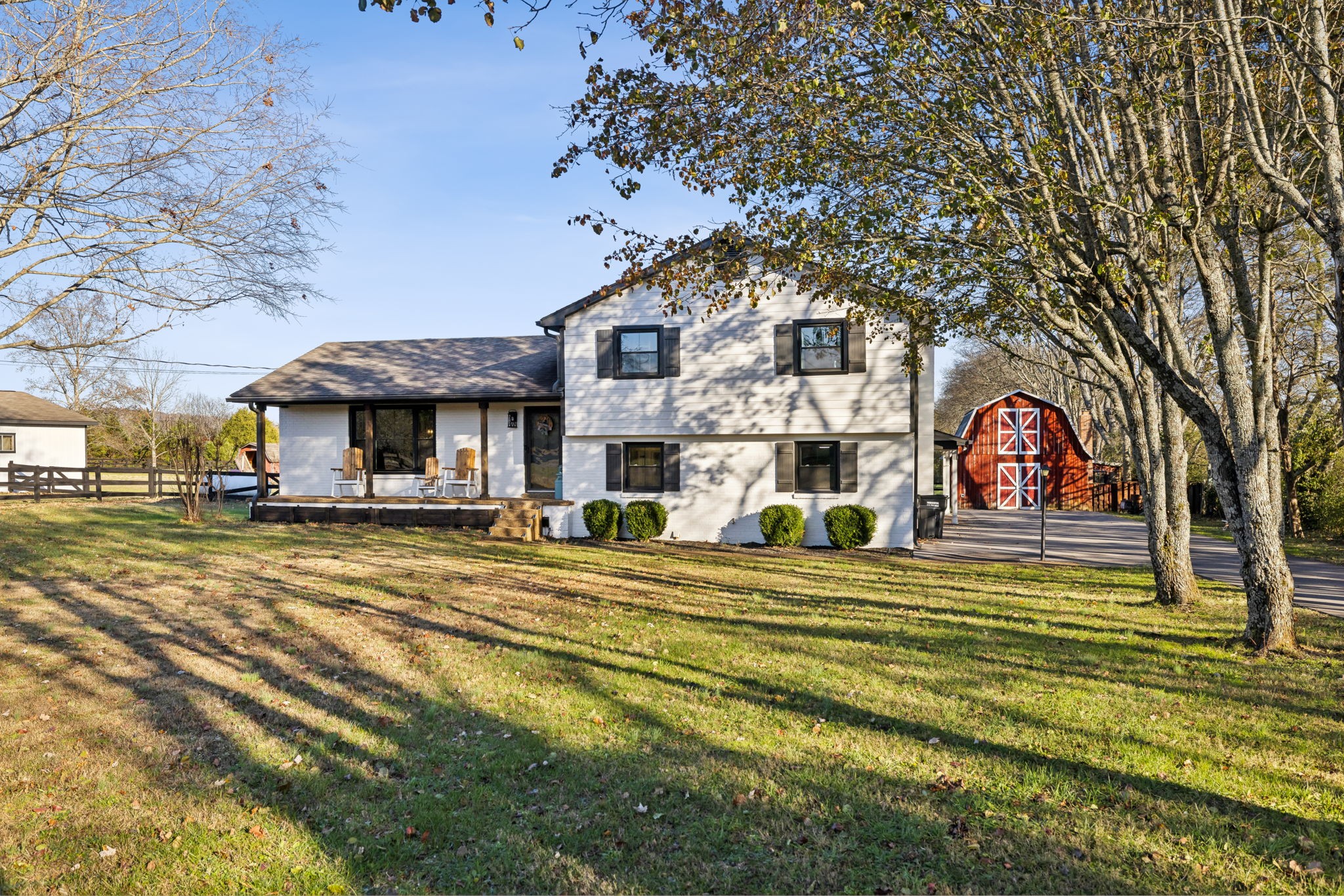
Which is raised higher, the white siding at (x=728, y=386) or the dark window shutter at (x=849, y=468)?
the white siding at (x=728, y=386)

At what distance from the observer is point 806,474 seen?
1755cm

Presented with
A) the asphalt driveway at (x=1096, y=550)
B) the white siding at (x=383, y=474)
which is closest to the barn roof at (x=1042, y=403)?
the asphalt driveway at (x=1096, y=550)

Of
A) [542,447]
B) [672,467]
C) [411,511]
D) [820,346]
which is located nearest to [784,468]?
[672,467]

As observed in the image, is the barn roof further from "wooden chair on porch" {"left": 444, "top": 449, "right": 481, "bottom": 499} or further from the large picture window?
the large picture window

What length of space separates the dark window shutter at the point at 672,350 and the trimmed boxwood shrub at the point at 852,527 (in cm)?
477

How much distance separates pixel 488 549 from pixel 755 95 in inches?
411

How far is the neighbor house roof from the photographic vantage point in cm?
3704

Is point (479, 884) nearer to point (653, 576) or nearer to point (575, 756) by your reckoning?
point (575, 756)

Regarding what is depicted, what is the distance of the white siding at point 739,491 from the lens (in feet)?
55.9

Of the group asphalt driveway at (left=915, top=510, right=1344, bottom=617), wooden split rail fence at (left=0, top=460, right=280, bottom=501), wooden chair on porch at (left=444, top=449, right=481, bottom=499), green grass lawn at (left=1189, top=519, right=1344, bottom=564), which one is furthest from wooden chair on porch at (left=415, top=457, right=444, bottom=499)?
green grass lawn at (left=1189, top=519, right=1344, bottom=564)

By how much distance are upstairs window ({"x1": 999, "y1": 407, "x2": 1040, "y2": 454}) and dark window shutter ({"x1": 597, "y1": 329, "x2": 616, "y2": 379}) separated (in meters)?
19.5

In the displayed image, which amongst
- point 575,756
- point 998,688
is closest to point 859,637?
point 998,688

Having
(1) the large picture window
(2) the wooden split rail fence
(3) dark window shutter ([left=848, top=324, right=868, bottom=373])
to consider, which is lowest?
(2) the wooden split rail fence

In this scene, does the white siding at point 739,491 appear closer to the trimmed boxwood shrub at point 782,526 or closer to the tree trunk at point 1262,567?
the trimmed boxwood shrub at point 782,526
